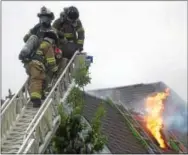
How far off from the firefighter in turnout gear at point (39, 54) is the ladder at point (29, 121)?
23cm

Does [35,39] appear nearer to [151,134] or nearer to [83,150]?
[83,150]

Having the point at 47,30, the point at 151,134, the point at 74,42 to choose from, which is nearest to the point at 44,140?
the point at 47,30

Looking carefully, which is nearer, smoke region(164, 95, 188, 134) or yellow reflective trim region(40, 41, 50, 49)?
yellow reflective trim region(40, 41, 50, 49)

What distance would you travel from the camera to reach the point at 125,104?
1648cm

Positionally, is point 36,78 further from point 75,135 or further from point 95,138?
point 95,138

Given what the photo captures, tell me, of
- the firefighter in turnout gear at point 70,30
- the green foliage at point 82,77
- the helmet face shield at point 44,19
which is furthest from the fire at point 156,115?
the helmet face shield at point 44,19

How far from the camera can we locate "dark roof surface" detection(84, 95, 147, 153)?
40.0 ft

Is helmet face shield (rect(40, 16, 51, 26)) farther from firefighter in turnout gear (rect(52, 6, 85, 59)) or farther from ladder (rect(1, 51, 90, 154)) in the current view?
firefighter in turnout gear (rect(52, 6, 85, 59))

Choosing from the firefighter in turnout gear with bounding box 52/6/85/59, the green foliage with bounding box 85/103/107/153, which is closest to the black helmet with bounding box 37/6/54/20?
the firefighter in turnout gear with bounding box 52/6/85/59

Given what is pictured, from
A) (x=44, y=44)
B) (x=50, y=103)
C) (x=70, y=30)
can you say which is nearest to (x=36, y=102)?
(x=50, y=103)

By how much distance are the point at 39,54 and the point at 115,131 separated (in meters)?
4.43

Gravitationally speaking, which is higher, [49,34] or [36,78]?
[49,34]

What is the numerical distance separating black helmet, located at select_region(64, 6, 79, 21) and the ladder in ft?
4.60

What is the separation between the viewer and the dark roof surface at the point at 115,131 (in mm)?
12195
